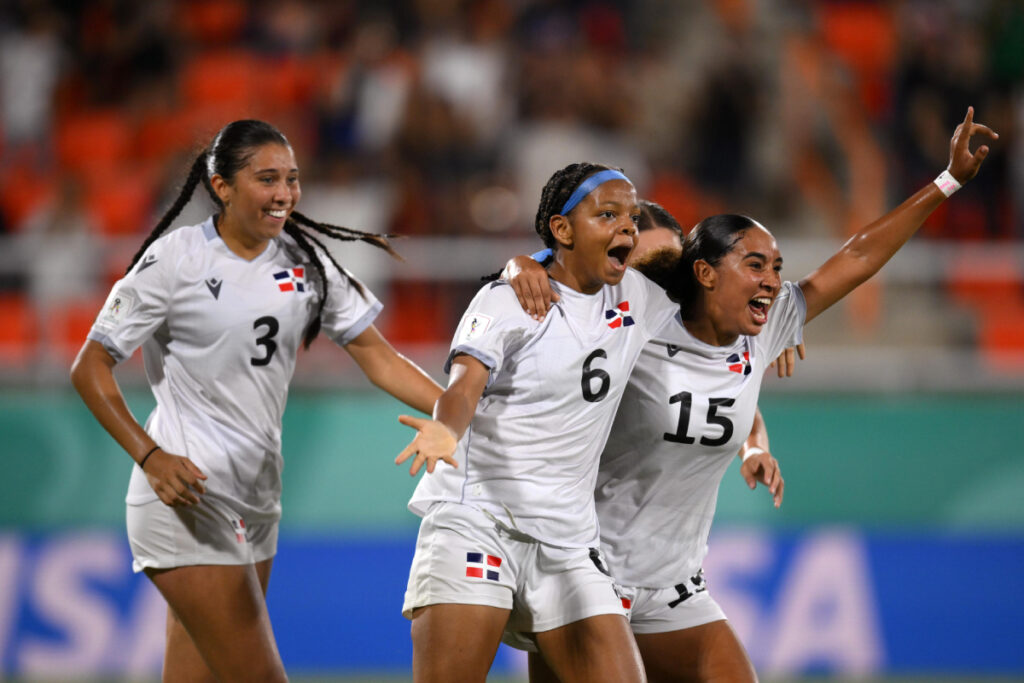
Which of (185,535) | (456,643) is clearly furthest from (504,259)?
(456,643)

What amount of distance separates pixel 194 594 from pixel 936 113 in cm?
781

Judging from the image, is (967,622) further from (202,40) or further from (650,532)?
(202,40)

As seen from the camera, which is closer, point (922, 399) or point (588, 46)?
point (922, 399)

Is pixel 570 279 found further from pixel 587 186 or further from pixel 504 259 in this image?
pixel 504 259

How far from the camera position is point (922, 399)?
8.72 metres

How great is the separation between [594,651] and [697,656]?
2.31 feet

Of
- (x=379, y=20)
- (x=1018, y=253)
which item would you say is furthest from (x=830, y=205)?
(x=379, y=20)

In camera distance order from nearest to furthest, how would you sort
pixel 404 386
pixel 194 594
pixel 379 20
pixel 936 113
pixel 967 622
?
pixel 194 594 < pixel 404 386 < pixel 967 622 < pixel 936 113 < pixel 379 20

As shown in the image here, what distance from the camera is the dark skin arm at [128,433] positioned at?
4594 millimetres

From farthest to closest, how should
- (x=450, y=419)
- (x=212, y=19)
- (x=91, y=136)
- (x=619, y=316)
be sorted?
(x=212, y=19)
(x=91, y=136)
(x=619, y=316)
(x=450, y=419)

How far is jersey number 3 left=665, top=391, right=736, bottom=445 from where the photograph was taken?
475cm

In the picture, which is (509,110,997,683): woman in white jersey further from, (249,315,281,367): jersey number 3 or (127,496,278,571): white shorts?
(249,315,281,367): jersey number 3

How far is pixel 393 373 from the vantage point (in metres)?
5.30

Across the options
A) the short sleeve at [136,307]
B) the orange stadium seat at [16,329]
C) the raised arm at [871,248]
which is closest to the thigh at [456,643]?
the short sleeve at [136,307]
